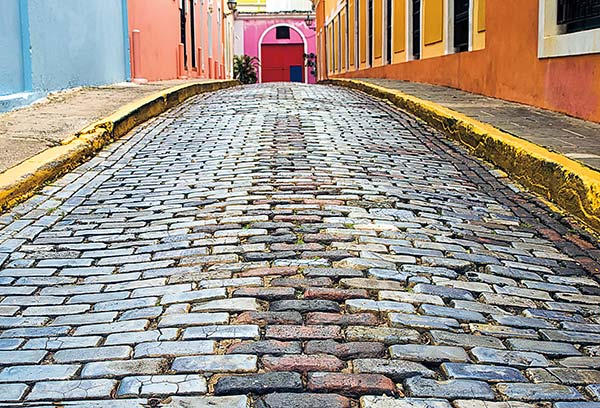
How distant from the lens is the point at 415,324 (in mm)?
3221

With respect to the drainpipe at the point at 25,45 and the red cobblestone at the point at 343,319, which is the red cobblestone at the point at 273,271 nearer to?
the red cobblestone at the point at 343,319

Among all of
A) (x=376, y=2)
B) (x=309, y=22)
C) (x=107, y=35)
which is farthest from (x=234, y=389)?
(x=309, y=22)

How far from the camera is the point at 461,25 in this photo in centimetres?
1263

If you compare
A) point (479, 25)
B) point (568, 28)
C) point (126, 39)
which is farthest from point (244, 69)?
point (568, 28)

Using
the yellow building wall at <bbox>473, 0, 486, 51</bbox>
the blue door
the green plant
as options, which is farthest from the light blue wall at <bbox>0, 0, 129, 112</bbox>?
the blue door

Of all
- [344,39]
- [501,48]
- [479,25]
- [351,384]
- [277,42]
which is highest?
[277,42]

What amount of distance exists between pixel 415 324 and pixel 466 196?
2.75m

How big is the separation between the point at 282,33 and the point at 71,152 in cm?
3838

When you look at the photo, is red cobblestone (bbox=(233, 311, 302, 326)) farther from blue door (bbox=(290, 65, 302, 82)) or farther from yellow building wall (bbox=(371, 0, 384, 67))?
blue door (bbox=(290, 65, 302, 82))

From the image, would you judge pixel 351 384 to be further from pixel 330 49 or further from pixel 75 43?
pixel 330 49

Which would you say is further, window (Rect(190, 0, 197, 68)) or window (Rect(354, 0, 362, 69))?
window (Rect(354, 0, 362, 69))

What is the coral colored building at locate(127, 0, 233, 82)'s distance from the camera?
628 inches

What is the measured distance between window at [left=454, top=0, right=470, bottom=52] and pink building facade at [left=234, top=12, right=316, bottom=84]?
1251 inches

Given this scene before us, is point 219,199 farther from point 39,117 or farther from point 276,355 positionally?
point 39,117
